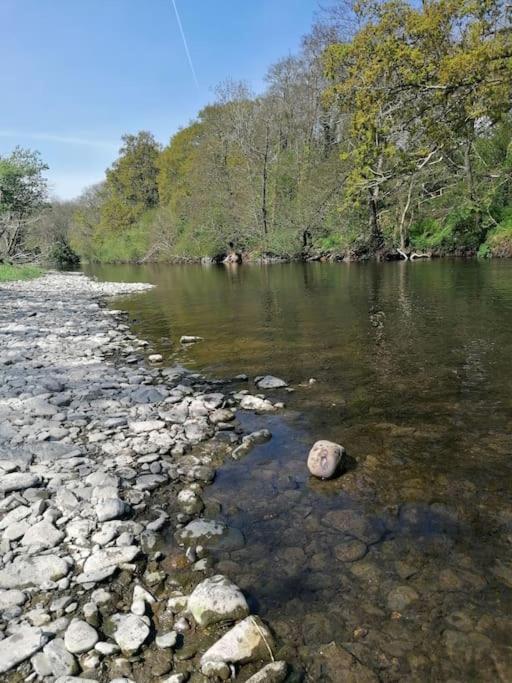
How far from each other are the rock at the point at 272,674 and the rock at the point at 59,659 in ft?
2.57

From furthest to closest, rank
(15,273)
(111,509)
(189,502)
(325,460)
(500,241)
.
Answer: (15,273), (500,241), (325,460), (189,502), (111,509)

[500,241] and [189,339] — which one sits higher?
[500,241]

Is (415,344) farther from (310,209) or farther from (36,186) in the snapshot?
(36,186)

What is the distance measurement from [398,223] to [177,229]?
26.9m

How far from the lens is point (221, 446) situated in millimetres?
4301

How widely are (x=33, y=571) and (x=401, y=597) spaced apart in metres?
2.06

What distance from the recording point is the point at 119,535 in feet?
9.67

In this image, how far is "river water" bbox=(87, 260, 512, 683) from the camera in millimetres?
2189

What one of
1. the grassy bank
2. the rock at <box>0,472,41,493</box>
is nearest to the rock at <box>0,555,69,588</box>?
the rock at <box>0,472,41,493</box>

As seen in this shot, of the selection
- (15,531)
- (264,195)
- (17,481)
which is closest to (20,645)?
(15,531)

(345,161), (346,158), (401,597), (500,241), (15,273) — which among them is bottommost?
(401,597)

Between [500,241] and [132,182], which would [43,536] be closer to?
[500,241]

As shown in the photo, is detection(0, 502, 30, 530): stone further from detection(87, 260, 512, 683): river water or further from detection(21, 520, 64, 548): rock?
detection(87, 260, 512, 683): river water

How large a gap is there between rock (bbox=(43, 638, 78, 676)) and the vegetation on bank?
13.1m
